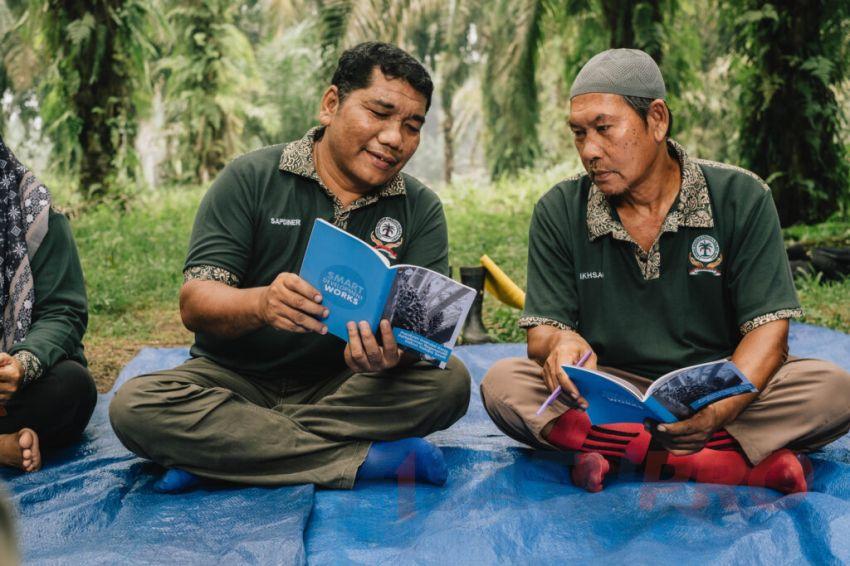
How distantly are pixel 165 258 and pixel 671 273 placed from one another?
549 centimetres

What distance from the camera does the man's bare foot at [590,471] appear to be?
265 cm

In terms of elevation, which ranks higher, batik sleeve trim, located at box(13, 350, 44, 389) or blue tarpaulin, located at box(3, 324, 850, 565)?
batik sleeve trim, located at box(13, 350, 44, 389)

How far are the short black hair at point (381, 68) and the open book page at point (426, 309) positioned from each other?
72 cm

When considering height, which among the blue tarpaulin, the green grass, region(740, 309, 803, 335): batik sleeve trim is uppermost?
region(740, 309, 803, 335): batik sleeve trim

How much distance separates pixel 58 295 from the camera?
3.04 meters

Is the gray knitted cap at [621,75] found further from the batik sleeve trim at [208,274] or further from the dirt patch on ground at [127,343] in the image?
the dirt patch on ground at [127,343]

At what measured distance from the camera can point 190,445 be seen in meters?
2.67

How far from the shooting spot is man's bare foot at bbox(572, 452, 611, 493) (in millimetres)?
2652

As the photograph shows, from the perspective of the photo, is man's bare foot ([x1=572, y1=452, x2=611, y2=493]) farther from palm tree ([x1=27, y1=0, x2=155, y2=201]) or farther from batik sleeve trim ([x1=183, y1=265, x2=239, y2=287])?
palm tree ([x1=27, y1=0, x2=155, y2=201])

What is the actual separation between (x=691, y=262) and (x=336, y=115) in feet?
3.85

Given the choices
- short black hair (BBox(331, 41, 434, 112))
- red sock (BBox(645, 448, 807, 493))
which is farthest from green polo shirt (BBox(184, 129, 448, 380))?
red sock (BBox(645, 448, 807, 493))

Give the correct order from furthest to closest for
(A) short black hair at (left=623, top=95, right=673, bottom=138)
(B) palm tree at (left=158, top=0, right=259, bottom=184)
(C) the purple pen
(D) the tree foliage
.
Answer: (B) palm tree at (left=158, top=0, right=259, bottom=184) < (D) the tree foliage < (A) short black hair at (left=623, top=95, right=673, bottom=138) < (C) the purple pen

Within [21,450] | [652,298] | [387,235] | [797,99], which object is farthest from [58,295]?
[797,99]

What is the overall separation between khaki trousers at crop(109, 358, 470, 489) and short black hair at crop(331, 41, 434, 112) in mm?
870
